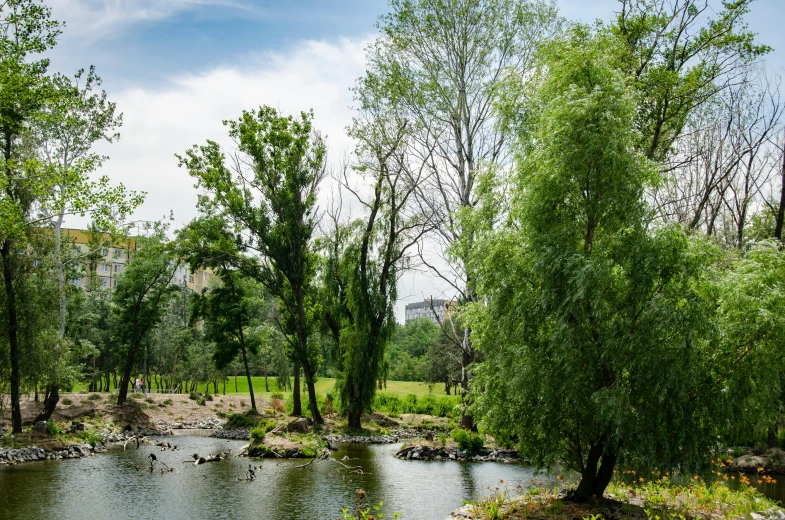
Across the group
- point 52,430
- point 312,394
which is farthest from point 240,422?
point 52,430

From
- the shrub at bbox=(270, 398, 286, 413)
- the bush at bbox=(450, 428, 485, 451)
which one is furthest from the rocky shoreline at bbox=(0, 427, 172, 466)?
the bush at bbox=(450, 428, 485, 451)

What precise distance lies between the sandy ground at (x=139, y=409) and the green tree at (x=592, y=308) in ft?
80.2

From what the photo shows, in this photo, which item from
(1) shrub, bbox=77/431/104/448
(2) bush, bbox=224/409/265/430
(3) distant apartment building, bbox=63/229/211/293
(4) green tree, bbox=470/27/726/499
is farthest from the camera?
(3) distant apartment building, bbox=63/229/211/293

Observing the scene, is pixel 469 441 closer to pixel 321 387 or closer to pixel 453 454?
pixel 453 454

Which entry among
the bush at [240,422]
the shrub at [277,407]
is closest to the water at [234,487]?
the bush at [240,422]

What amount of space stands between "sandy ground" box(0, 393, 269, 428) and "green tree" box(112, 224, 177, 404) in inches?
68.7

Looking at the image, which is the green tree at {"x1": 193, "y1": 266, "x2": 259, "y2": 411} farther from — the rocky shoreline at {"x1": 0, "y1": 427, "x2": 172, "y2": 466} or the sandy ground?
the rocky shoreline at {"x1": 0, "y1": 427, "x2": 172, "y2": 466}

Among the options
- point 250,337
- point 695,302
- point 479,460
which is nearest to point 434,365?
point 250,337

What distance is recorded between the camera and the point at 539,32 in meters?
24.8

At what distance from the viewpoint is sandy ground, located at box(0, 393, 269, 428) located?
30875 millimetres

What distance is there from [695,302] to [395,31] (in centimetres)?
1859

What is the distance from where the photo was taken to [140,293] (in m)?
37.0

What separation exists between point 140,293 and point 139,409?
6853 millimetres

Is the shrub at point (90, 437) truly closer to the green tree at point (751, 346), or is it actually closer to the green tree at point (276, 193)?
the green tree at point (276, 193)
